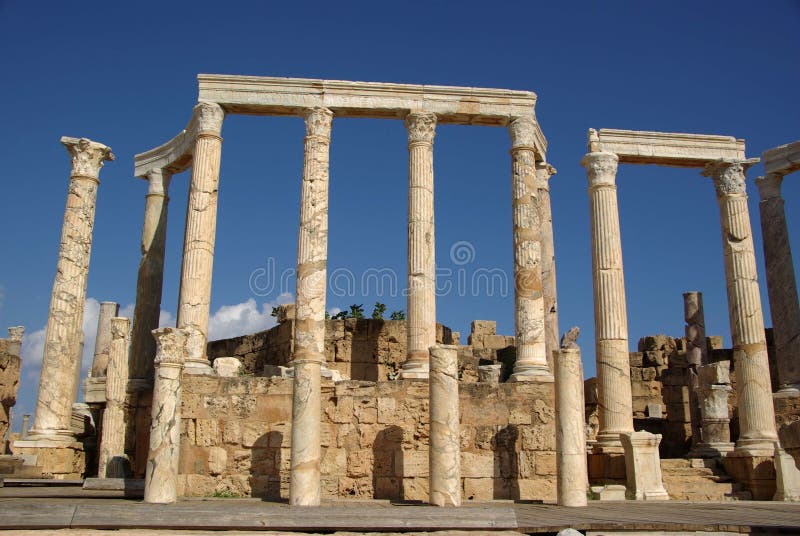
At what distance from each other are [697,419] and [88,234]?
712 inches

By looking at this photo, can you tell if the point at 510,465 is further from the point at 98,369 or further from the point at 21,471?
the point at 98,369

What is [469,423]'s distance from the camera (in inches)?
681

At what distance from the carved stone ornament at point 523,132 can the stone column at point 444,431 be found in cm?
697

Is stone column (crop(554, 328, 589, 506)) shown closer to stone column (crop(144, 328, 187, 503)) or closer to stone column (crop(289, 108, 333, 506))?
stone column (crop(289, 108, 333, 506))

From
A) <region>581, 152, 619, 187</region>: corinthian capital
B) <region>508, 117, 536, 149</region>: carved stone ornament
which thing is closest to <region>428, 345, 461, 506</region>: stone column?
<region>508, 117, 536, 149</region>: carved stone ornament

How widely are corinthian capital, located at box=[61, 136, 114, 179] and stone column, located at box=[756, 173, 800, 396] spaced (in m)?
18.4

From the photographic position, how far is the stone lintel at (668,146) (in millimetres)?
21500

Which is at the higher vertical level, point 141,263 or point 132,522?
point 141,263

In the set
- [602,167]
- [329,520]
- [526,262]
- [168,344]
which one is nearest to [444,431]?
[329,520]

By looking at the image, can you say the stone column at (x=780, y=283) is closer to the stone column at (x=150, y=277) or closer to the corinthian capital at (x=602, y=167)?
the corinthian capital at (x=602, y=167)

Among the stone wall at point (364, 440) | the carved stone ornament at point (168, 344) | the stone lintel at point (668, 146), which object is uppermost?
the stone lintel at point (668, 146)

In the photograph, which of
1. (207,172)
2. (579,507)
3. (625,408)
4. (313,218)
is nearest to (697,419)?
(625,408)

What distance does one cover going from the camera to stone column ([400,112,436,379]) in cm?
1816

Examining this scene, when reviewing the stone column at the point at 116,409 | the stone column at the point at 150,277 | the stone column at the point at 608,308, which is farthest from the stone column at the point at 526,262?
the stone column at the point at 150,277
